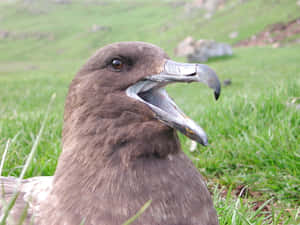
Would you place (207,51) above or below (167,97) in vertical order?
below

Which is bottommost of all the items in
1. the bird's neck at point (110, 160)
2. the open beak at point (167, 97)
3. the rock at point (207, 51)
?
the rock at point (207, 51)

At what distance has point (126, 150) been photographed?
55.5 inches

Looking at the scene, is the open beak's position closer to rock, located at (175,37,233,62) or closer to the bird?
the bird

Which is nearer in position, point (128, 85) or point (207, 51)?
point (128, 85)

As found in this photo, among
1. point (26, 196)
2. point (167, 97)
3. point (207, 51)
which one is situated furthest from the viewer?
point (207, 51)

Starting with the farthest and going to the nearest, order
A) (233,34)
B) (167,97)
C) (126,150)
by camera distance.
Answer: (233,34) → (167,97) → (126,150)

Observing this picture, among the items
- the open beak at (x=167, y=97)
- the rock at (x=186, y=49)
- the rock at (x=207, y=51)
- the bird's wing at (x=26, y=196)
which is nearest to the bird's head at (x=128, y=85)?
the open beak at (x=167, y=97)

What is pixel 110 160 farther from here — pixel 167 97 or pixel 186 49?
pixel 186 49

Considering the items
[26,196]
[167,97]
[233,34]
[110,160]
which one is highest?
[167,97]

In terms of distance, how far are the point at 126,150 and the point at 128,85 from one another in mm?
306

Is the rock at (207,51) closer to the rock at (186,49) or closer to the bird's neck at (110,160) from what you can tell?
the rock at (186,49)

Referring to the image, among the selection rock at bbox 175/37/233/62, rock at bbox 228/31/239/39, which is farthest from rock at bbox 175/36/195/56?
rock at bbox 228/31/239/39

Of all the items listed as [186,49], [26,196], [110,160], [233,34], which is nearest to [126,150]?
[110,160]

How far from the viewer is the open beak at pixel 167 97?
4.26 ft
